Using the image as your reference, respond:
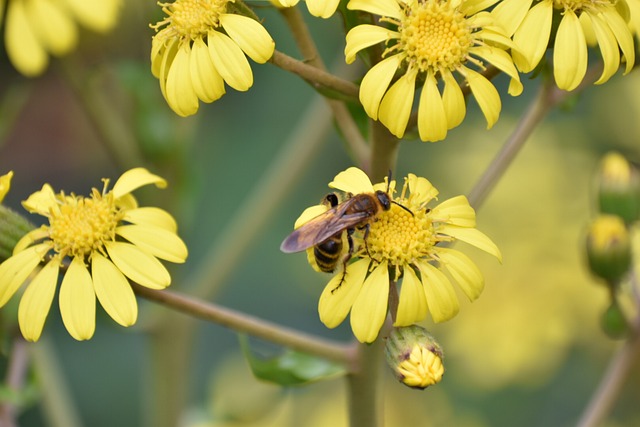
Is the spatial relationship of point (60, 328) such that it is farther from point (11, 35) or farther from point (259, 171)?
point (11, 35)

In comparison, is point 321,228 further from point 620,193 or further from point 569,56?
point 620,193

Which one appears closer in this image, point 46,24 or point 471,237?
point 471,237

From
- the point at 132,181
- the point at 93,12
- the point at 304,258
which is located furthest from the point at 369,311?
the point at 304,258

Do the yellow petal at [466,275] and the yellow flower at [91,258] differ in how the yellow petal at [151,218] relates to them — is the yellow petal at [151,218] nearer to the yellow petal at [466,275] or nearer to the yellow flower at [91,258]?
the yellow flower at [91,258]

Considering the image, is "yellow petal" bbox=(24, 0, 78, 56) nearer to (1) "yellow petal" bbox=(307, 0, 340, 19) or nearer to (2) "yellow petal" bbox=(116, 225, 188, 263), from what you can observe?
(2) "yellow petal" bbox=(116, 225, 188, 263)

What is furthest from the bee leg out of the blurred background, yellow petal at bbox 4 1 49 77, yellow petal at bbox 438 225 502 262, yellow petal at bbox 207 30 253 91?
yellow petal at bbox 4 1 49 77

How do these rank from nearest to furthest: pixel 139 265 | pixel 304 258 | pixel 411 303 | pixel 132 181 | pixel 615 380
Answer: pixel 411 303 < pixel 139 265 < pixel 132 181 < pixel 615 380 < pixel 304 258

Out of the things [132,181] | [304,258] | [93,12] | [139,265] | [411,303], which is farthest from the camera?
[304,258]
